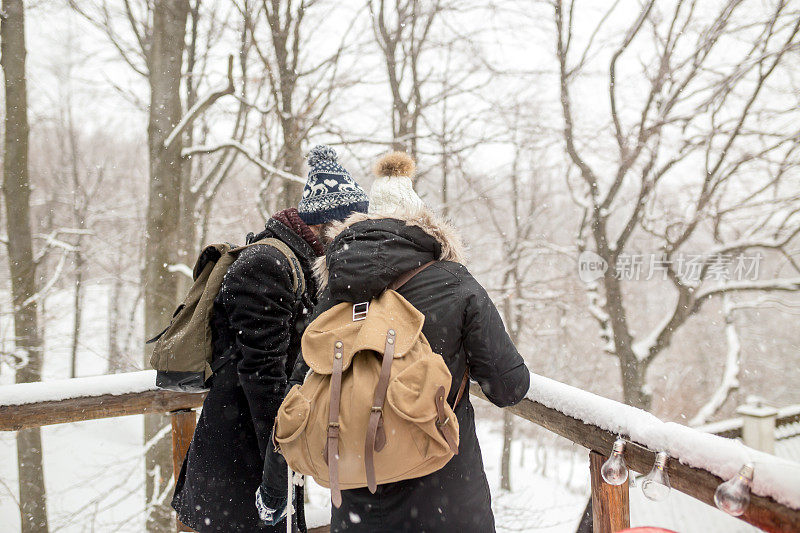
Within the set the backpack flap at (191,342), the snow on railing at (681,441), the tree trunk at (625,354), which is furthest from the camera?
the tree trunk at (625,354)

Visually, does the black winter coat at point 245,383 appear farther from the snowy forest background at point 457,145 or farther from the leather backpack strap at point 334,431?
the snowy forest background at point 457,145

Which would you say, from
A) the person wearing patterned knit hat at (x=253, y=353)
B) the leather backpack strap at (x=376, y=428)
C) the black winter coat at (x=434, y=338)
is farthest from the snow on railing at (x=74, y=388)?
the leather backpack strap at (x=376, y=428)

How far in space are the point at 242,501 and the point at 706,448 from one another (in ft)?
4.84

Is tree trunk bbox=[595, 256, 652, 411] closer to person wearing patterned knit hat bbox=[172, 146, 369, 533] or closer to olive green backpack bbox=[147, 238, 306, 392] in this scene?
person wearing patterned knit hat bbox=[172, 146, 369, 533]

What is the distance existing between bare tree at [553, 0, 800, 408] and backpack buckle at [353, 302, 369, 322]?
8.13 meters

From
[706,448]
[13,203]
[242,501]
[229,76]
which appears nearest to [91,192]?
[13,203]

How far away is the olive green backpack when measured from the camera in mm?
1618

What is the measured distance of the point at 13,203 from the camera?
6.01 meters

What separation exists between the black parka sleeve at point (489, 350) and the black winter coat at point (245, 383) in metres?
0.62

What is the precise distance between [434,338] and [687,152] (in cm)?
840

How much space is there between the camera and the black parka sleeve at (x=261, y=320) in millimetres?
1533

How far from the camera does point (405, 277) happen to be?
135 cm

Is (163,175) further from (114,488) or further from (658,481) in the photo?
(658,481)

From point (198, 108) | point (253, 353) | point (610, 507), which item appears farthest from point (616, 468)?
point (198, 108)
